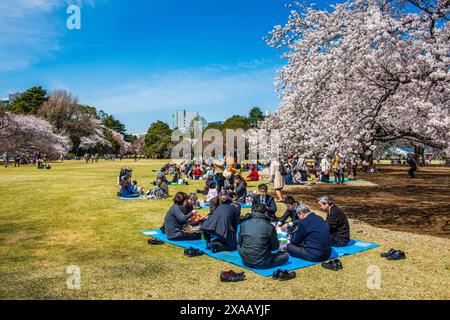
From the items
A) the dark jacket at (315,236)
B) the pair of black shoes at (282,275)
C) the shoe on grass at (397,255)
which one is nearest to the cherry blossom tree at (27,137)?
the dark jacket at (315,236)

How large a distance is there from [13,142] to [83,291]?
195 feet

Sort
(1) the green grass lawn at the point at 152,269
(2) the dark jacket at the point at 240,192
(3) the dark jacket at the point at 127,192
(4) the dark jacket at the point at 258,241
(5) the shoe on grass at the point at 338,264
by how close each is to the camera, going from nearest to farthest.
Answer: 1. (1) the green grass lawn at the point at 152,269
2. (4) the dark jacket at the point at 258,241
3. (5) the shoe on grass at the point at 338,264
4. (2) the dark jacket at the point at 240,192
5. (3) the dark jacket at the point at 127,192

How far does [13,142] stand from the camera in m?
55.9

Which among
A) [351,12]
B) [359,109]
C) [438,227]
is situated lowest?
[438,227]

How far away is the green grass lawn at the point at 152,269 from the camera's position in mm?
5836

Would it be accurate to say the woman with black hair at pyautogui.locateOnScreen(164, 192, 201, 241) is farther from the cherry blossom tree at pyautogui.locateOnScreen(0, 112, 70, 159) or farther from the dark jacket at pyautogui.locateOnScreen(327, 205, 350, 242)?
the cherry blossom tree at pyautogui.locateOnScreen(0, 112, 70, 159)

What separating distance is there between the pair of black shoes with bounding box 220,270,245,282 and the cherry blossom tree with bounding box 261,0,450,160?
6.97 meters

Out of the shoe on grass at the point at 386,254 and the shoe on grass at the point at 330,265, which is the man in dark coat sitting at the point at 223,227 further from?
the shoe on grass at the point at 386,254

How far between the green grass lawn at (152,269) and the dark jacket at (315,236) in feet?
1.12

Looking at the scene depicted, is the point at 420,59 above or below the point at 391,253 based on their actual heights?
above
